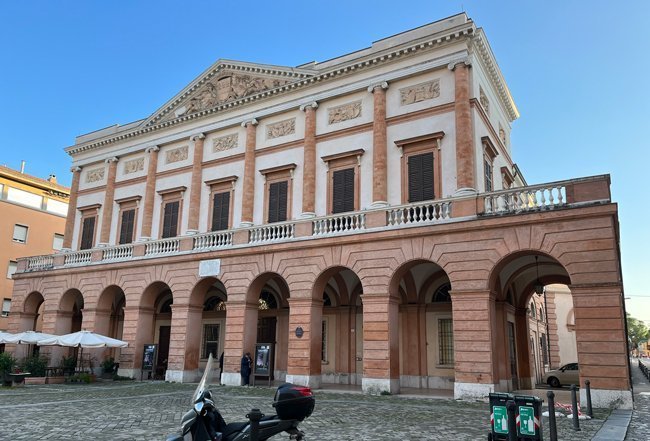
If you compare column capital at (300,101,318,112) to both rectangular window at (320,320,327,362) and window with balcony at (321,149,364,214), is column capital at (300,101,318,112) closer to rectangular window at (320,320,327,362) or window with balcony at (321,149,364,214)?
window with balcony at (321,149,364,214)

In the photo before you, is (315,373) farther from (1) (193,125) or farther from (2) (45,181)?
(2) (45,181)

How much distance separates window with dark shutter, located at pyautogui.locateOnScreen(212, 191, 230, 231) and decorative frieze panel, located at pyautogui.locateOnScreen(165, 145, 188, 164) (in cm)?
324

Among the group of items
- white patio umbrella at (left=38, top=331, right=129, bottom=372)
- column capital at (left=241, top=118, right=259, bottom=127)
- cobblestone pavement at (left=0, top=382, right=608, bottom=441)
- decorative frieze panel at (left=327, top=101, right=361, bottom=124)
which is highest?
column capital at (left=241, top=118, right=259, bottom=127)

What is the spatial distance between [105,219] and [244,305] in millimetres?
10990

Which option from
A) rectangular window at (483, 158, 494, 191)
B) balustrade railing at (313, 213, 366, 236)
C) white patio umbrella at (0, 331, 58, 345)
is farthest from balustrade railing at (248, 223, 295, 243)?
white patio umbrella at (0, 331, 58, 345)

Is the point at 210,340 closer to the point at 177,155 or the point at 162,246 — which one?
the point at 162,246

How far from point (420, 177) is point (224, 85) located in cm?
1130

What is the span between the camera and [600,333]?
553 inches

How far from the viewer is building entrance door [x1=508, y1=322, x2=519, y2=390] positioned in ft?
68.6

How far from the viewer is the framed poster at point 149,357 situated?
22.2 m

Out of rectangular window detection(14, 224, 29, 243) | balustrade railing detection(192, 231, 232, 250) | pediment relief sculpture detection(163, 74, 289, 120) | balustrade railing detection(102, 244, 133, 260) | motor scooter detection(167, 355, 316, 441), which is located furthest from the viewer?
rectangular window detection(14, 224, 29, 243)

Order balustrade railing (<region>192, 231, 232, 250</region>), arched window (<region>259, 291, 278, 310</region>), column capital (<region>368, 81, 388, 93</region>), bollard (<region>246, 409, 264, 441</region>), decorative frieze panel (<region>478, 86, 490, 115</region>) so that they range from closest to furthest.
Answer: bollard (<region>246, 409, 264, 441</region>) < decorative frieze panel (<region>478, 86, 490, 115</region>) < column capital (<region>368, 81, 388, 93</region>) < balustrade railing (<region>192, 231, 232, 250</region>) < arched window (<region>259, 291, 278, 310</region>)

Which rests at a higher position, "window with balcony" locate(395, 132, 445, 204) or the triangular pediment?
the triangular pediment

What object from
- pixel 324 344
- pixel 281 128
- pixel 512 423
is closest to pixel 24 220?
pixel 281 128
